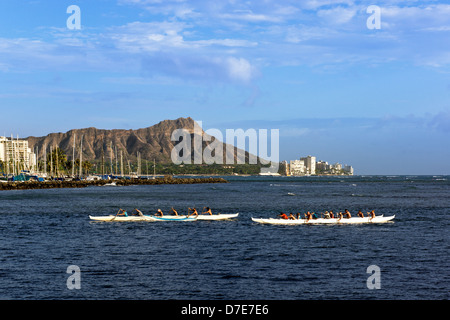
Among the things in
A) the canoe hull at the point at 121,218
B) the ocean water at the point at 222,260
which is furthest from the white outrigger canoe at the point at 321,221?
→ the canoe hull at the point at 121,218

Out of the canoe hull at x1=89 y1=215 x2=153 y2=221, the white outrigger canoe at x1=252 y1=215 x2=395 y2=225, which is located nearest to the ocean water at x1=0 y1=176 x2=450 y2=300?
the white outrigger canoe at x1=252 y1=215 x2=395 y2=225

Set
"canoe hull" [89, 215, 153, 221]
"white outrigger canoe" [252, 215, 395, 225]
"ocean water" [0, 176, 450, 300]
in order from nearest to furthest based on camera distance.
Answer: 1. "ocean water" [0, 176, 450, 300]
2. "white outrigger canoe" [252, 215, 395, 225]
3. "canoe hull" [89, 215, 153, 221]

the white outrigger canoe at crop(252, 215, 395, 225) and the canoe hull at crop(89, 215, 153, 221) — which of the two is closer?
the white outrigger canoe at crop(252, 215, 395, 225)

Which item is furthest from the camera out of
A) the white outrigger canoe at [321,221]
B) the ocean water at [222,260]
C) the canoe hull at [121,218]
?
the canoe hull at [121,218]


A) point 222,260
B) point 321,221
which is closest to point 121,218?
point 321,221

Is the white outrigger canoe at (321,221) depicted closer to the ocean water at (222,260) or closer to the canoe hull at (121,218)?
the ocean water at (222,260)

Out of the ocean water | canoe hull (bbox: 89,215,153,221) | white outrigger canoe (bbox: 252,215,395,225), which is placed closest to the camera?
the ocean water

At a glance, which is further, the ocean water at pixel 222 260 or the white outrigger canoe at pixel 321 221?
the white outrigger canoe at pixel 321 221

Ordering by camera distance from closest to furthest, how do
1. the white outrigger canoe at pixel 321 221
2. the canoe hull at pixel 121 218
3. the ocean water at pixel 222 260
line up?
1. the ocean water at pixel 222 260
2. the white outrigger canoe at pixel 321 221
3. the canoe hull at pixel 121 218

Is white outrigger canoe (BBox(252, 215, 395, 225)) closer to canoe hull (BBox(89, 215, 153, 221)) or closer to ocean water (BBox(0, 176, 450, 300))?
ocean water (BBox(0, 176, 450, 300))

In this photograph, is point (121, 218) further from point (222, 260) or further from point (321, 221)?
point (222, 260)

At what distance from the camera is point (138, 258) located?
39.9m
